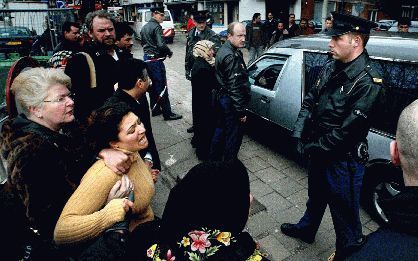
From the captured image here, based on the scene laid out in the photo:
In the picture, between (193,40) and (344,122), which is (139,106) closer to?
(344,122)

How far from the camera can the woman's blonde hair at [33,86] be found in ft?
6.38

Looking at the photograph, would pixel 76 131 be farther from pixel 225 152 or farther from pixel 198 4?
pixel 198 4

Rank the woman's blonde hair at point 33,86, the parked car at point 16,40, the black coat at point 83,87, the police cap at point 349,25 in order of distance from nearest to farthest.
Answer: the woman's blonde hair at point 33,86
the police cap at point 349,25
the black coat at point 83,87
the parked car at point 16,40

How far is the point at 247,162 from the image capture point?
16.1ft

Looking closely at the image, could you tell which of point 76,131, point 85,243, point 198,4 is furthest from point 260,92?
point 198,4

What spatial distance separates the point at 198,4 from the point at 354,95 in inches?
1185

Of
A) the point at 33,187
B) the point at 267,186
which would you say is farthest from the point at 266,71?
the point at 33,187

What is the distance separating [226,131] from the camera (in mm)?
4379

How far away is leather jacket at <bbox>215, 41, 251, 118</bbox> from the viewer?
404cm

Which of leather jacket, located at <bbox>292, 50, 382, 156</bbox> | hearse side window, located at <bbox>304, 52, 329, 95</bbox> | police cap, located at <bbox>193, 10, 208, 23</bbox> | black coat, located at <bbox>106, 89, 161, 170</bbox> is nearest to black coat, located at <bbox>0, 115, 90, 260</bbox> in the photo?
black coat, located at <bbox>106, 89, 161, 170</bbox>

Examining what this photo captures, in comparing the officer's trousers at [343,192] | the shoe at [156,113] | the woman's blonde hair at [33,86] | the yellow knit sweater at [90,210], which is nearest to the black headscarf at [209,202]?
the yellow knit sweater at [90,210]

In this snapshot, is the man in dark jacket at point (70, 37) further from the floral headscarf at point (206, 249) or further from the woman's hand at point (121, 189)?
the floral headscarf at point (206, 249)

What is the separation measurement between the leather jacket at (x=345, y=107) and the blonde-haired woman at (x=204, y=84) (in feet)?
6.48

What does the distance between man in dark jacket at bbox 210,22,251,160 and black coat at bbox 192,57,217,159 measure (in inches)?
8.7
